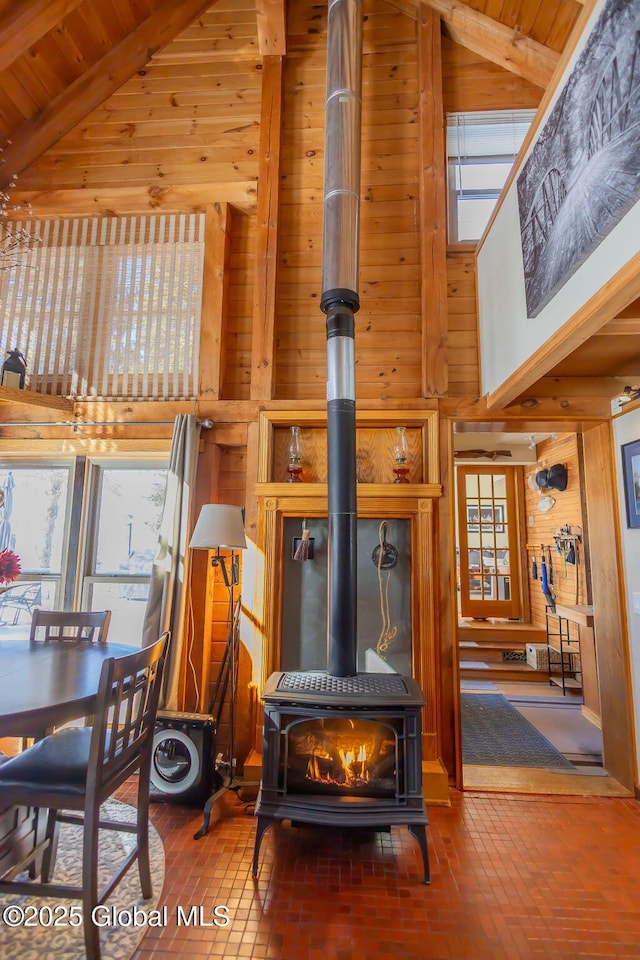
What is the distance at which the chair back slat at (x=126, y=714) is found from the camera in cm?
168

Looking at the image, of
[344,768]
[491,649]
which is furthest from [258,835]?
[491,649]

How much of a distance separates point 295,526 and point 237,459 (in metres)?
0.67

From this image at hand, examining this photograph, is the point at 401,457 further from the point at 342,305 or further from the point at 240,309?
the point at 240,309

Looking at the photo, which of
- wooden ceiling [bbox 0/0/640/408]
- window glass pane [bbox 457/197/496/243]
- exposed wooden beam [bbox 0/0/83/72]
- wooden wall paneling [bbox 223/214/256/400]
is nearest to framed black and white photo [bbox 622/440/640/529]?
wooden ceiling [bbox 0/0/640/408]

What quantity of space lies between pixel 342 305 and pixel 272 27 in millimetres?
A: 2418

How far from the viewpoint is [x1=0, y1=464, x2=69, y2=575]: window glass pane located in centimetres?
351

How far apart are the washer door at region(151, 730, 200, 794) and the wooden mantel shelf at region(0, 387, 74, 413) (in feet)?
7.19

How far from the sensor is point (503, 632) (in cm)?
565

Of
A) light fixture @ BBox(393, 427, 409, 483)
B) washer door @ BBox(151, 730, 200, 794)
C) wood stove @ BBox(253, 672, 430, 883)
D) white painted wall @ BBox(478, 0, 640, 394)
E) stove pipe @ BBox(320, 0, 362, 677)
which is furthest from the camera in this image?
light fixture @ BBox(393, 427, 409, 483)

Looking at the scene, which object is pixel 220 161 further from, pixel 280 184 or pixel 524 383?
pixel 524 383

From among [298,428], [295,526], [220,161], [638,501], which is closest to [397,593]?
[295,526]

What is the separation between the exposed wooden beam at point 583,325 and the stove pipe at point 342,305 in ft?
2.97

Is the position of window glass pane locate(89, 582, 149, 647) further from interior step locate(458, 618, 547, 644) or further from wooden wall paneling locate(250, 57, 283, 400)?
interior step locate(458, 618, 547, 644)

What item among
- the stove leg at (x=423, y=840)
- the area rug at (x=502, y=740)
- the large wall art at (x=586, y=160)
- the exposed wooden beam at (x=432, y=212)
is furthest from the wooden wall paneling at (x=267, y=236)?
the area rug at (x=502, y=740)
